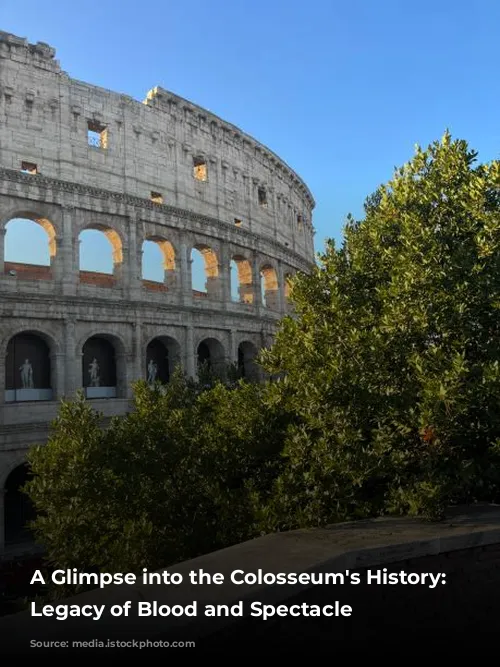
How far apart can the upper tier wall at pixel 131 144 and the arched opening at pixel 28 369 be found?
6961 millimetres

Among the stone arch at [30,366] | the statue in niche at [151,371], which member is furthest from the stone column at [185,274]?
the stone arch at [30,366]

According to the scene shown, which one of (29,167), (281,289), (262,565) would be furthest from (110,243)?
(262,565)

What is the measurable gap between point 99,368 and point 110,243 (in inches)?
221

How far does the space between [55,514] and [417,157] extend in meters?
10.9

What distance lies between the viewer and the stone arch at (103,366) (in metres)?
23.0

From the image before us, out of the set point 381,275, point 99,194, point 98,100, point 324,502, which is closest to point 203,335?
point 99,194

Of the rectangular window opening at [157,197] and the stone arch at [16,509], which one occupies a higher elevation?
the rectangular window opening at [157,197]

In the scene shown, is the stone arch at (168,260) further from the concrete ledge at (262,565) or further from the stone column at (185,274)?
the concrete ledge at (262,565)

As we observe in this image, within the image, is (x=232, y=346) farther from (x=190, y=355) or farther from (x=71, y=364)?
(x=71, y=364)

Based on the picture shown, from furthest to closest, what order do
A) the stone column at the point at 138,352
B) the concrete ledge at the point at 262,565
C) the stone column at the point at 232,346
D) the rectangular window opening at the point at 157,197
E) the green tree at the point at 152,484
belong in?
1. the stone column at the point at 232,346
2. the rectangular window opening at the point at 157,197
3. the stone column at the point at 138,352
4. the green tree at the point at 152,484
5. the concrete ledge at the point at 262,565

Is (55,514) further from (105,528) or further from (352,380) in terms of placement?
(352,380)

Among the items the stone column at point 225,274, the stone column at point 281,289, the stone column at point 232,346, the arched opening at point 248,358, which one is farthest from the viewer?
the stone column at point 281,289

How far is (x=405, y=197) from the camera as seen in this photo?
11781 millimetres

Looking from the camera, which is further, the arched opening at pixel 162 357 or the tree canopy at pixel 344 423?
the arched opening at pixel 162 357
